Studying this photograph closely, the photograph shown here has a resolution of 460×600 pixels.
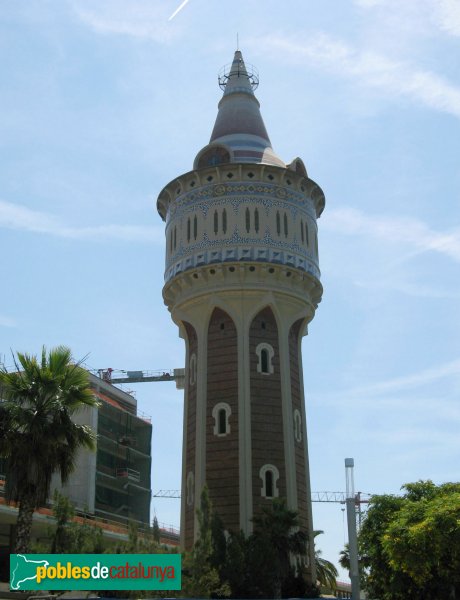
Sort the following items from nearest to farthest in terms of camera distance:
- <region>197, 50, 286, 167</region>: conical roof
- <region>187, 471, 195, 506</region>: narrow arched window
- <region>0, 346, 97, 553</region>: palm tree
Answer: <region>0, 346, 97, 553</region>: palm tree
<region>187, 471, 195, 506</region>: narrow arched window
<region>197, 50, 286, 167</region>: conical roof

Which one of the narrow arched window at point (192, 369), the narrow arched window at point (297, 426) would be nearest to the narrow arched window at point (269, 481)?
the narrow arched window at point (297, 426)

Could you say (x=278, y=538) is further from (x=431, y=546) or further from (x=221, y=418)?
(x=221, y=418)

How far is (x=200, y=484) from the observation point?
35.8 meters

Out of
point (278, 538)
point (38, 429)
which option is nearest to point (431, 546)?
point (278, 538)

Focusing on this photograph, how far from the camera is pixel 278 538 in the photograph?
102 ft

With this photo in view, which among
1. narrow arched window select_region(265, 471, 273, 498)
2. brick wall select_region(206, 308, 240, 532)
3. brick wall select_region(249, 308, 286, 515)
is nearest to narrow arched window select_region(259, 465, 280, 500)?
narrow arched window select_region(265, 471, 273, 498)

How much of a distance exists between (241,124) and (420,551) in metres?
24.4

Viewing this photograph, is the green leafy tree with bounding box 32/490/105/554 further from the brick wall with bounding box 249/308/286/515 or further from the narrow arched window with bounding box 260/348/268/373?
the narrow arched window with bounding box 260/348/268/373

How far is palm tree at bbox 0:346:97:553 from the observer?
23.8 m

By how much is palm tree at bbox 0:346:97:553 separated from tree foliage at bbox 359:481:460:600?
11.6 meters

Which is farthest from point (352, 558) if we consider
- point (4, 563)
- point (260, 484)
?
point (4, 563)

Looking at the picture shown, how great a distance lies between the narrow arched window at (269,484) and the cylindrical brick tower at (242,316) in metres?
0.04

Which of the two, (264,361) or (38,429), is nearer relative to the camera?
(38,429)

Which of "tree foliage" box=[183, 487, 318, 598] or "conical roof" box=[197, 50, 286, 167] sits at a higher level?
"conical roof" box=[197, 50, 286, 167]
